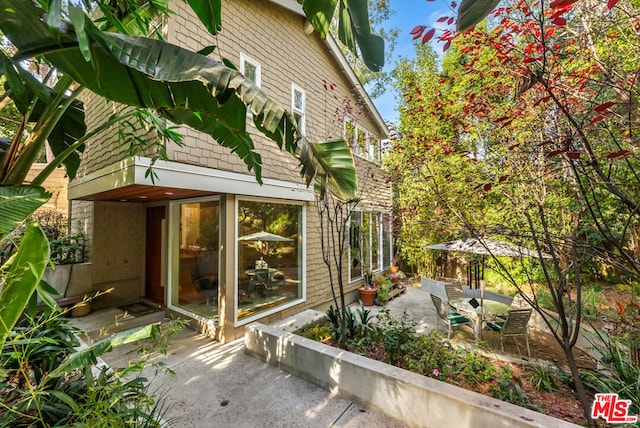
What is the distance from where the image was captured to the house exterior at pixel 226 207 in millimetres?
5016

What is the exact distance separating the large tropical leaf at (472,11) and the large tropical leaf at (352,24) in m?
0.92

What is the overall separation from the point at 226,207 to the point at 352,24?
154 inches

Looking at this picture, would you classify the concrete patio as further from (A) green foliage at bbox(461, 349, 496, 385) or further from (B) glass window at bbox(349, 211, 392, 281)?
(B) glass window at bbox(349, 211, 392, 281)

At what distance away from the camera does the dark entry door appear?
735cm

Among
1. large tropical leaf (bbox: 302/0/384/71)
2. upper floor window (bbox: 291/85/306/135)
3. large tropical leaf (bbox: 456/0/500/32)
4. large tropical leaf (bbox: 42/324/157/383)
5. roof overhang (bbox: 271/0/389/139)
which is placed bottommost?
large tropical leaf (bbox: 42/324/157/383)

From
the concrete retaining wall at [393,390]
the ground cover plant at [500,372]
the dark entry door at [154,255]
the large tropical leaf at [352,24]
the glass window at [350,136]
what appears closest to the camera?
the large tropical leaf at [352,24]

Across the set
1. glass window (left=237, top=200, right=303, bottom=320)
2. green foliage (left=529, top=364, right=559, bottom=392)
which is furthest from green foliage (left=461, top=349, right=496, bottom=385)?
glass window (left=237, top=200, right=303, bottom=320)

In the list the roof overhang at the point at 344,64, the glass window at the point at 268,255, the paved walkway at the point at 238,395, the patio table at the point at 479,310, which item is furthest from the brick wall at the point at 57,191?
the patio table at the point at 479,310

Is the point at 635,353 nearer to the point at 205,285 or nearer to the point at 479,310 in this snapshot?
the point at 479,310

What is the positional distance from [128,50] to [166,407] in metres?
3.86

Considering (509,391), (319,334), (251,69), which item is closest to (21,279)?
(319,334)

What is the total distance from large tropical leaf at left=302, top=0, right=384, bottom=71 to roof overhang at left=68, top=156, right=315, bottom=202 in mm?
3220

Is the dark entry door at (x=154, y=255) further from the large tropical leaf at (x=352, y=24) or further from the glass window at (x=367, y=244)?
the large tropical leaf at (x=352, y=24)

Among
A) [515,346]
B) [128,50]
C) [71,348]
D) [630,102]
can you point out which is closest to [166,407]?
[71,348]
